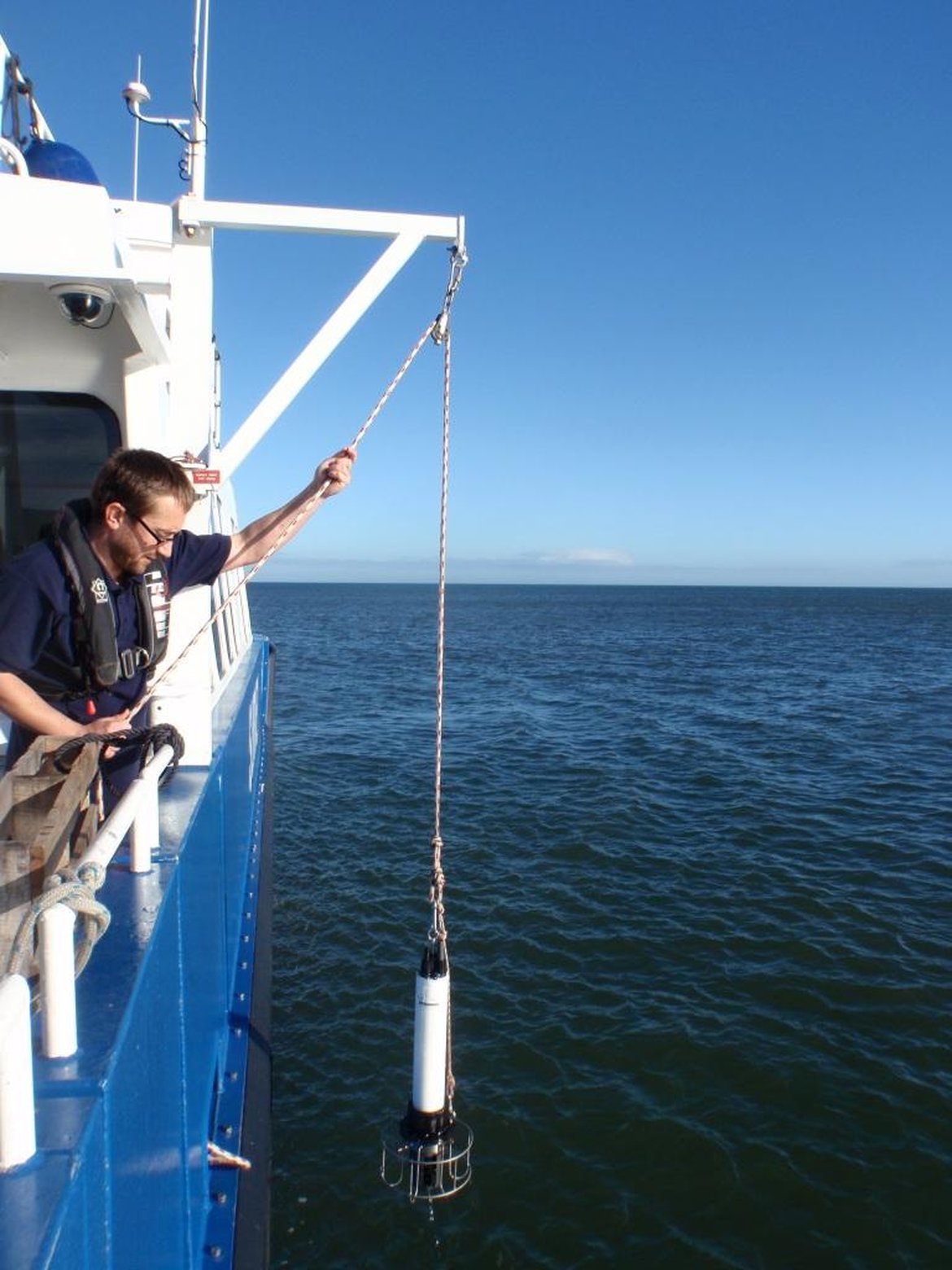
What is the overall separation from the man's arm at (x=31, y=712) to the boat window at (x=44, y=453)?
2.25m

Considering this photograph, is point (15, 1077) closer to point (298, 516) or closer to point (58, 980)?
point (58, 980)

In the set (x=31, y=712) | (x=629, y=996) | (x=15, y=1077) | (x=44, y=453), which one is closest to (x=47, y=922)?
(x=15, y=1077)

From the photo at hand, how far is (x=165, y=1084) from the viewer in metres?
2.84

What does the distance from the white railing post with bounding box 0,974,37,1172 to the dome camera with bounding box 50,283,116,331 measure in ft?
11.7

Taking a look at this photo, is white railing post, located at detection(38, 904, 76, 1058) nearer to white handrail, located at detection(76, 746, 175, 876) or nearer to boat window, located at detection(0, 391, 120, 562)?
white handrail, located at detection(76, 746, 175, 876)

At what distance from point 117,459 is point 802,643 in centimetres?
6441

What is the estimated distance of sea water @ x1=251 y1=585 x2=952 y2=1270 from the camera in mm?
7121

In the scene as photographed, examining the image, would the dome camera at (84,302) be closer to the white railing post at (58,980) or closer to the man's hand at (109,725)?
the man's hand at (109,725)

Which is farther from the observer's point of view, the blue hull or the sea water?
the sea water

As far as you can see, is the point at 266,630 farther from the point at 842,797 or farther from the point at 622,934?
the point at 622,934

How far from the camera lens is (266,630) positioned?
71438mm

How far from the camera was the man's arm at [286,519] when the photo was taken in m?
4.23

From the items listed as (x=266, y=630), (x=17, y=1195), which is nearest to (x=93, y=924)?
(x=17, y=1195)

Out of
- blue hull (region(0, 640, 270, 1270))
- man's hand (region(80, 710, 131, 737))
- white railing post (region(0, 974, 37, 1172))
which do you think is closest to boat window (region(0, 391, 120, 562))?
blue hull (region(0, 640, 270, 1270))
